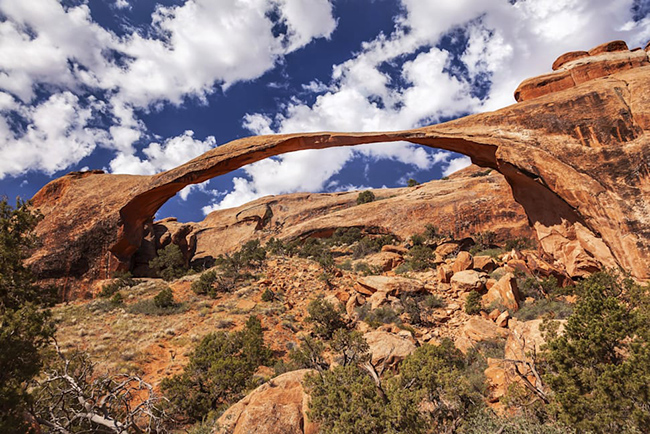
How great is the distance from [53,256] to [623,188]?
2576cm

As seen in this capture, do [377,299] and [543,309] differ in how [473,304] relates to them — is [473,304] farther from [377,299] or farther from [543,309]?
[377,299]

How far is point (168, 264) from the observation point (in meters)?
24.9

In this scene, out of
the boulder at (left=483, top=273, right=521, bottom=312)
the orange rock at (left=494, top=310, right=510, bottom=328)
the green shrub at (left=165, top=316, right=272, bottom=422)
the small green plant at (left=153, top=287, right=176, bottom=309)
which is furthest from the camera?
the small green plant at (left=153, top=287, right=176, bottom=309)

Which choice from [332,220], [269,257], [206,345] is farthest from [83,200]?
[332,220]

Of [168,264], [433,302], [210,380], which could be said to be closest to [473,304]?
[433,302]

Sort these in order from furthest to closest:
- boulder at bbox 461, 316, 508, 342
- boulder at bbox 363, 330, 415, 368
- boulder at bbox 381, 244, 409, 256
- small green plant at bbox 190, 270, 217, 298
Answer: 1. boulder at bbox 381, 244, 409, 256
2. small green plant at bbox 190, 270, 217, 298
3. boulder at bbox 461, 316, 508, 342
4. boulder at bbox 363, 330, 415, 368

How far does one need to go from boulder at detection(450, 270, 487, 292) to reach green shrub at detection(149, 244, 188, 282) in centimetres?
1979

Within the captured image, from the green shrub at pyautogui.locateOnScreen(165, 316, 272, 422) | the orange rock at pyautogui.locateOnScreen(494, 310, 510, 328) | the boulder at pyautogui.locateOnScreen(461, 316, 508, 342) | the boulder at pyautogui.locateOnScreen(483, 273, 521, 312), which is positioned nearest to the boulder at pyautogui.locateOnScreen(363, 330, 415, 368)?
the boulder at pyautogui.locateOnScreen(461, 316, 508, 342)

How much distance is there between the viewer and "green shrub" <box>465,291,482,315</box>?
41.8ft

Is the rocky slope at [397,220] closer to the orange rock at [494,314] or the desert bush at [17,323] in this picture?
the orange rock at [494,314]

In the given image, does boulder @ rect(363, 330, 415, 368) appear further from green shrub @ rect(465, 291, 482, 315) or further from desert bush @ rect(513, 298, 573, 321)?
desert bush @ rect(513, 298, 573, 321)

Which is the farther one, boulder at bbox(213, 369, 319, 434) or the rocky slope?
the rocky slope

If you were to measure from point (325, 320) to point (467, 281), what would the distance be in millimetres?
7127

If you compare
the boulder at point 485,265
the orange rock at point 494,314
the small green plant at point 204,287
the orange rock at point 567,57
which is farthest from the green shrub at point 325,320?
the orange rock at point 567,57
